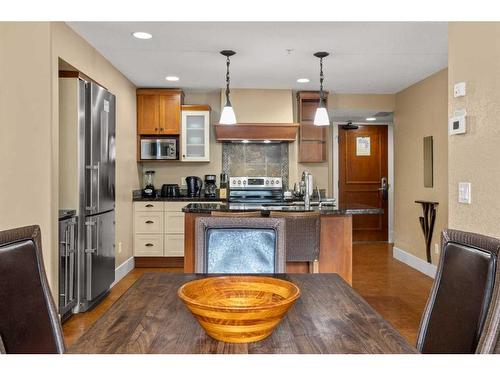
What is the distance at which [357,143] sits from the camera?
7191mm

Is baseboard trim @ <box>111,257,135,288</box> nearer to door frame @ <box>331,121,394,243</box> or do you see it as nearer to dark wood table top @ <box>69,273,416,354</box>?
dark wood table top @ <box>69,273,416,354</box>

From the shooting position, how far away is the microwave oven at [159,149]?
547 centimetres

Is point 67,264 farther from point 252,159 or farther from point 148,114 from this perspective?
point 252,159

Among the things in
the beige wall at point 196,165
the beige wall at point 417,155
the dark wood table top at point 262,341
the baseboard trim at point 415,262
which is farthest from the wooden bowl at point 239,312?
the beige wall at point 196,165

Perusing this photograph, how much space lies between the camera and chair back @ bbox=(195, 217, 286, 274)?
1920mm

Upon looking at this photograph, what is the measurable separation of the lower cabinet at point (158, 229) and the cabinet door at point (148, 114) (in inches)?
37.4

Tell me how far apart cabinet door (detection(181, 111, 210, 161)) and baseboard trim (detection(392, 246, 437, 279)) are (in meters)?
2.84

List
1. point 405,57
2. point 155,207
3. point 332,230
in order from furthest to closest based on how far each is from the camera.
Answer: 1. point 155,207
2. point 405,57
3. point 332,230

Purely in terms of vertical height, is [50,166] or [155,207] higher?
[50,166]

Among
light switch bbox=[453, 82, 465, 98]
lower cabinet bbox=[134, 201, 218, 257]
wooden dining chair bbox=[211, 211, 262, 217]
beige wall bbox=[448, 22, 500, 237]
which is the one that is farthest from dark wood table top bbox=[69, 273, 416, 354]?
lower cabinet bbox=[134, 201, 218, 257]

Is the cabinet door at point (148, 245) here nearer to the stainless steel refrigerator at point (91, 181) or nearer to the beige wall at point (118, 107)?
the beige wall at point (118, 107)

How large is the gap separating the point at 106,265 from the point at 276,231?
244 cm
